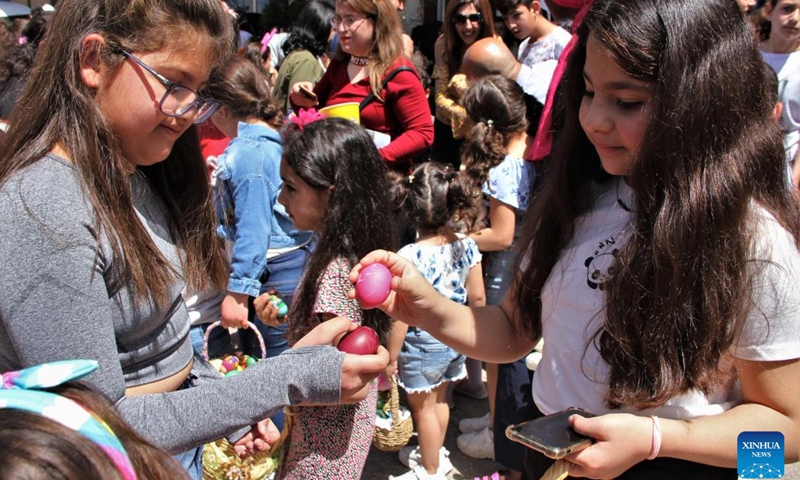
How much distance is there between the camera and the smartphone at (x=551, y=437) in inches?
47.8

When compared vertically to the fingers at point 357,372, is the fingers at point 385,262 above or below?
above

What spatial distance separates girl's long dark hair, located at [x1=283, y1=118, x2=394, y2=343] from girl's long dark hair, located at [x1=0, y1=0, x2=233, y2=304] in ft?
3.23

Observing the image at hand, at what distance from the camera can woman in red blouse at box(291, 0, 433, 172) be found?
12.0 feet

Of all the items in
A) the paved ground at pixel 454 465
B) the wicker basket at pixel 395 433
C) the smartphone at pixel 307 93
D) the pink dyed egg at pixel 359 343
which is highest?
the pink dyed egg at pixel 359 343

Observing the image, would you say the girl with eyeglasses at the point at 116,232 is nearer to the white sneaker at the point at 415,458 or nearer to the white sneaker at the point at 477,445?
the white sneaker at the point at 415,458

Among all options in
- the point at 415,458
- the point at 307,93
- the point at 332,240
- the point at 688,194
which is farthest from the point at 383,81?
the point at 688,194

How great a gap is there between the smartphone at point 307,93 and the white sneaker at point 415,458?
7.17 ft

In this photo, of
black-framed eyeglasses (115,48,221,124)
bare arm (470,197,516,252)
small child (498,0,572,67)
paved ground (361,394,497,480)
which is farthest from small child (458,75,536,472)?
black-framed eyeglasses (115,48,221,124)

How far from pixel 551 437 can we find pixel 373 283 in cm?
56

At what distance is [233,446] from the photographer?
211 cm

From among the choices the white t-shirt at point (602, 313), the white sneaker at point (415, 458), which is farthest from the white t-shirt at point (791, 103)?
the white t-shirt at point (602, 313)

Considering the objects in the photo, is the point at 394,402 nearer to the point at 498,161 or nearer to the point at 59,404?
the point at 498,161

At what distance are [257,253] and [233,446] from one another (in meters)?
1.01

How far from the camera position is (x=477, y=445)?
3.45 metres
